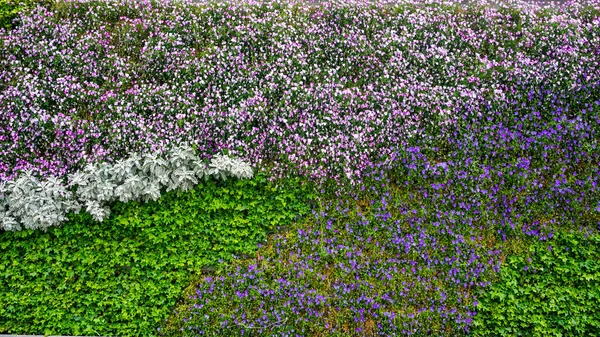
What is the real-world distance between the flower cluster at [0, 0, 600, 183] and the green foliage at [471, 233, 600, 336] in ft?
8.51

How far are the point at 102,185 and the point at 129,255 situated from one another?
109 centimetres

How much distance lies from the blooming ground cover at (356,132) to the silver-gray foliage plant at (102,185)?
1.01 feet

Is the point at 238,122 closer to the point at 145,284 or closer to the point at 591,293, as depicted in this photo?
the point at 145,284

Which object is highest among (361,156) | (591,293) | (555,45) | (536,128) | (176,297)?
(555,45)

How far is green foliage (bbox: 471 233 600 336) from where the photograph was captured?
693 cm

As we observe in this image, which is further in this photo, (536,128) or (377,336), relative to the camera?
(536,128)

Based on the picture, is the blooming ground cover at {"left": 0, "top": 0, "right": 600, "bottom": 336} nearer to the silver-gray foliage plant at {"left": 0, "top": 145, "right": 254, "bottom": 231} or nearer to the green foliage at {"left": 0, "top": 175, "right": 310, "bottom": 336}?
the green foliage at {"left": 0, "top": 175, "right": 310, "bottom": 336}

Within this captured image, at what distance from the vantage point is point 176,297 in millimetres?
7598

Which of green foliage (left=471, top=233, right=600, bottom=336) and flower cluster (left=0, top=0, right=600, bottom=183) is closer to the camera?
green foliage (left=471, top=233, right=600, bottom=336)

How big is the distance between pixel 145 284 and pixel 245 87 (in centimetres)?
359

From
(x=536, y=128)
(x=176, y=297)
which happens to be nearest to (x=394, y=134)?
(x=536, y=128)

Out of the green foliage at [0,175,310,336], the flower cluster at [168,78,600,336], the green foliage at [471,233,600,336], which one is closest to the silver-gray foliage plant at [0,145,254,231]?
the green foliage at [0,175,310,336]

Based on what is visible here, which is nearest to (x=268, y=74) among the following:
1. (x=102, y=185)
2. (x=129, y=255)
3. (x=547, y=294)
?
(x=102, y=185)

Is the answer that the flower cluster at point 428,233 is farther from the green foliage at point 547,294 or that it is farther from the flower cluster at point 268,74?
the flower cluster at point 268,74
